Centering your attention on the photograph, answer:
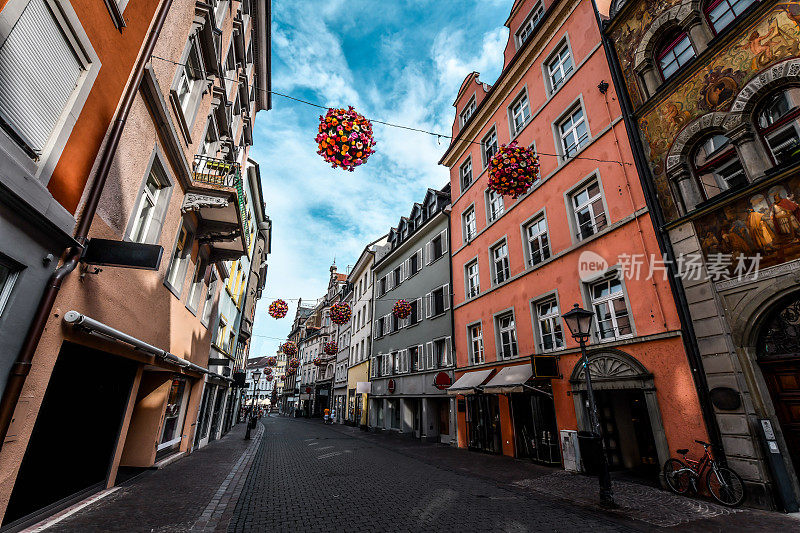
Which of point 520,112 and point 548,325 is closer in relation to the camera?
point 548,325

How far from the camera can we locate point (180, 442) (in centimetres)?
1238

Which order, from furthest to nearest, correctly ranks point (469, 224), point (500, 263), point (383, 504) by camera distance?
point (469, 224), point (500, 263), point (383, 504)

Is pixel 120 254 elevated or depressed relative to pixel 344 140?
depressed

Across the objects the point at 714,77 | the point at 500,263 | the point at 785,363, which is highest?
the point at 714,77

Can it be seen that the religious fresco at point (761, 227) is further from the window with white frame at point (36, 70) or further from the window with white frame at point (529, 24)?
the window with white frame at point (529, 24)

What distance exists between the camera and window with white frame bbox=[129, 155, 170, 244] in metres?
7.27

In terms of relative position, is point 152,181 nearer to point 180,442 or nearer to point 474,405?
point 180,442

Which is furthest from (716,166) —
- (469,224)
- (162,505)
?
(162,505)

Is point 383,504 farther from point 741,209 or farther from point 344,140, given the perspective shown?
point 741,209

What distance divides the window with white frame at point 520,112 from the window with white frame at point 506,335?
831cm

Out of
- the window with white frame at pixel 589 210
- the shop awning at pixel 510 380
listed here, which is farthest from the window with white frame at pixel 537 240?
the shop awning at pixel 510 380

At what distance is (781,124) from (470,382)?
38.7ft

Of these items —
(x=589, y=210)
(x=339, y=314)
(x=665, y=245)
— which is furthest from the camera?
(x=339, y=314)

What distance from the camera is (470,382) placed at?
14844mm
